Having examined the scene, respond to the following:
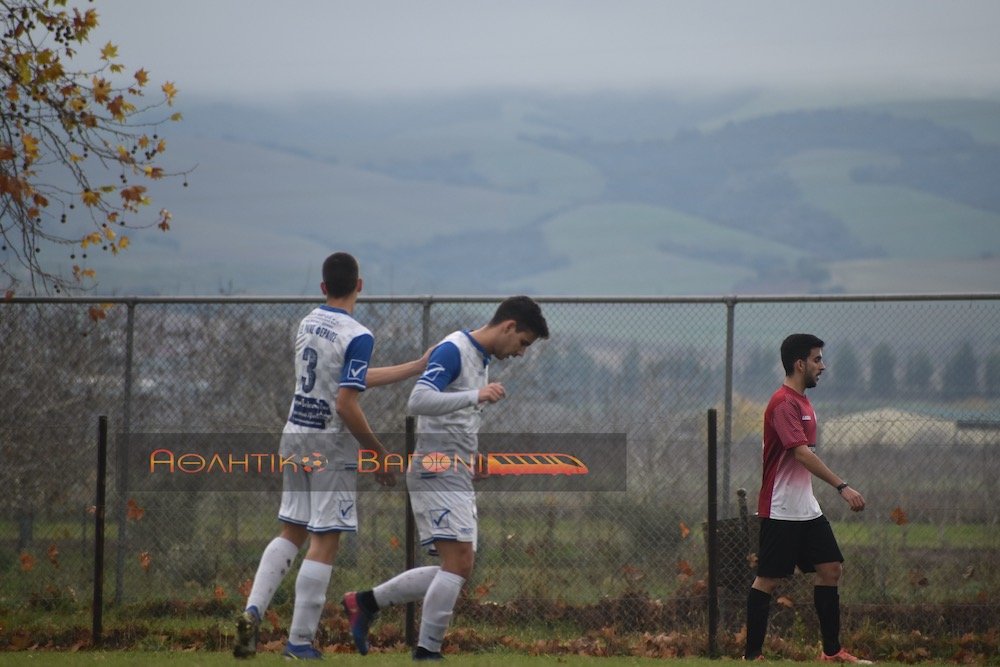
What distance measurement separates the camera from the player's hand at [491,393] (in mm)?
6734

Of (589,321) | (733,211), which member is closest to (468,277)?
(733,211)

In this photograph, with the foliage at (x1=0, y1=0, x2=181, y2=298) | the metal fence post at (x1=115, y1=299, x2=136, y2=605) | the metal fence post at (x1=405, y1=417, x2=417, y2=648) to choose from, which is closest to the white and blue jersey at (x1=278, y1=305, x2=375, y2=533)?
the metal fence post at (x1=405, y1=417, x2=417, y2=648)

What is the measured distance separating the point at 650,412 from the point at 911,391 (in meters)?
1.99

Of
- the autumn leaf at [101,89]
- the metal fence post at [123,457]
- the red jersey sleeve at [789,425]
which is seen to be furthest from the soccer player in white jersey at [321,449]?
the metal fence post at [123,457]

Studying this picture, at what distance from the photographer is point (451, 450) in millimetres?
7039

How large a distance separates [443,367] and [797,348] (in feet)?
8.50

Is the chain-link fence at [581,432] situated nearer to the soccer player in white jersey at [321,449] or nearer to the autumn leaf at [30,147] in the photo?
the autumn leaf at [30,147]

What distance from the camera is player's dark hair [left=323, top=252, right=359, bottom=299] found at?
7.36m

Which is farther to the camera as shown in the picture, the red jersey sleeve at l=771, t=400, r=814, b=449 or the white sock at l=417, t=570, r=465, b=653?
the red jersey sleeve at l=771, t=400, r=814, b=449

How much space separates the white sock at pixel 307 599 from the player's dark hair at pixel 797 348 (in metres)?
3.17

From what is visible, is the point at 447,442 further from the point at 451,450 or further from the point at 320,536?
the point at 320,536

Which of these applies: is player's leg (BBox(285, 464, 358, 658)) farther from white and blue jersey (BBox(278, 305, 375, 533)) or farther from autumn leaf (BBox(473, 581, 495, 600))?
autumn leaf (BBox(473, 581, 495, 600))

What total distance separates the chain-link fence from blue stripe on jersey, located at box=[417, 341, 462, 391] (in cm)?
270

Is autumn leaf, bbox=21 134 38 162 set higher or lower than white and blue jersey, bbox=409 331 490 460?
higher
